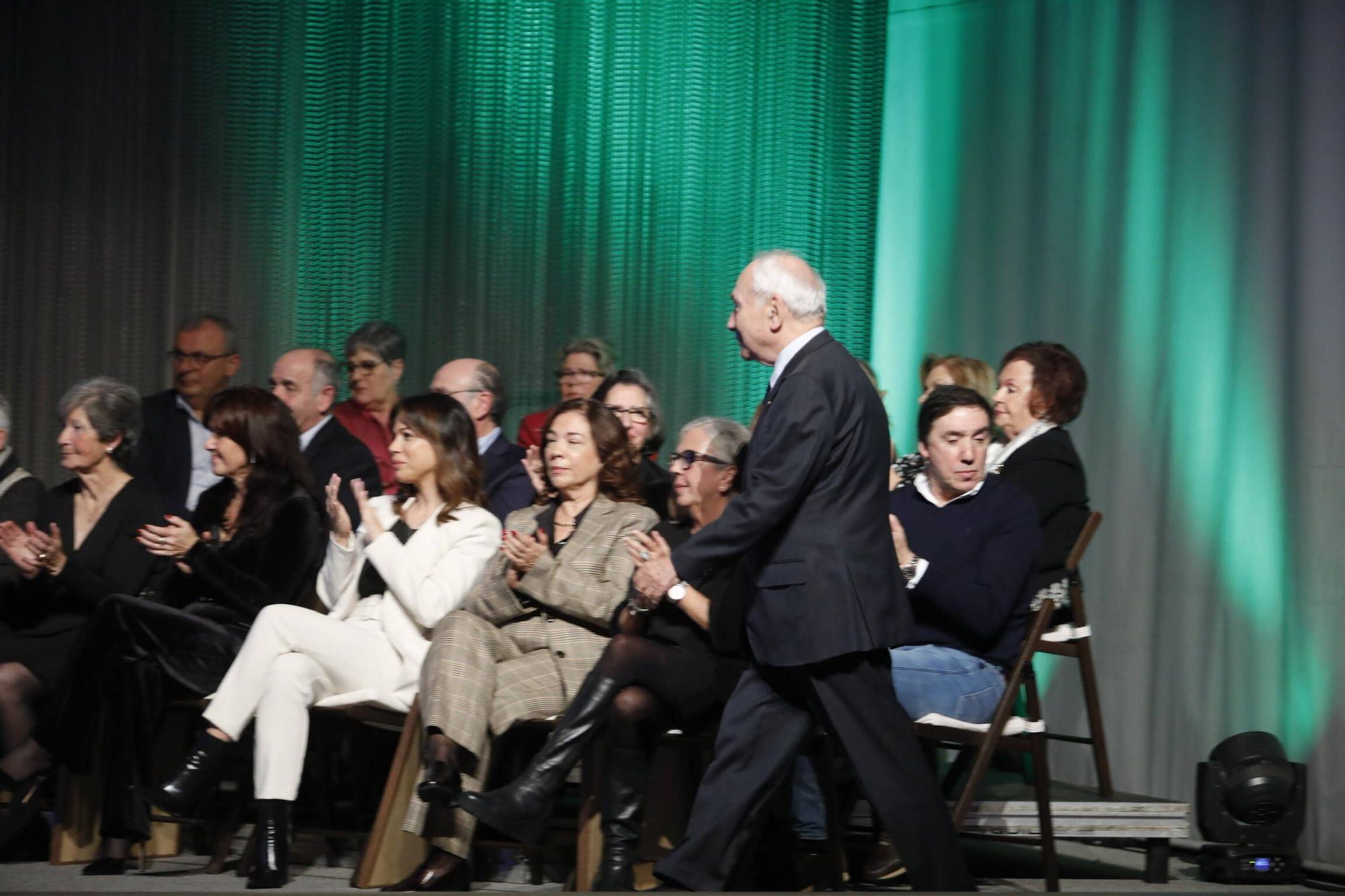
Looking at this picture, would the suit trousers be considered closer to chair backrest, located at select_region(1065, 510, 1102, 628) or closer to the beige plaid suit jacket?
the beige plaid suit jacket

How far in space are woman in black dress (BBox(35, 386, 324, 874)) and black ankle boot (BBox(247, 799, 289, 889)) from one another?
13.2 inches

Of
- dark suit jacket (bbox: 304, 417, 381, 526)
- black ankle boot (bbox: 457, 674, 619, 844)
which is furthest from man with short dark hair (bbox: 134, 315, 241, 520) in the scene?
black ankle boot (bbox: 457, 674, 619, 844)

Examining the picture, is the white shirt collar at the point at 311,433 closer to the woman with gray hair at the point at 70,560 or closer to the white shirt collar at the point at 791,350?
the woman with gray hair at the point at 70,560

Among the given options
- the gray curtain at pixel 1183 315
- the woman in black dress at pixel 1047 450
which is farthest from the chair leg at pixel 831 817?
the gray curtain at pixel 1183 315

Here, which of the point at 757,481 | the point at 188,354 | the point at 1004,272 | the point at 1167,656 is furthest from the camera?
the point at 1004,272

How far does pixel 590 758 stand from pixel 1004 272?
299 centimetres

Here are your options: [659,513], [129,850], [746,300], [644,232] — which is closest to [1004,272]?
[644,232]

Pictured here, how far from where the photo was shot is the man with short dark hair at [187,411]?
5348mm

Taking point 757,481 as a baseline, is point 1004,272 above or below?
above

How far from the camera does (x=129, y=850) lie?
4.03 m

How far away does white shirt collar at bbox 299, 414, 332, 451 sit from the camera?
5.12 metres

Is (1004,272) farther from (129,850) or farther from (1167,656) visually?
(129,850)

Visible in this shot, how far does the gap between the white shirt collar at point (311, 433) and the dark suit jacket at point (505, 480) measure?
A: 559 millimetres

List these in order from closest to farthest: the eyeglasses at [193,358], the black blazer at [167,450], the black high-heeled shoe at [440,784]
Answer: the black high-heeled shoe at [440,784] < the black blazer at [167,450] < the eyeglasses at [193,358]
